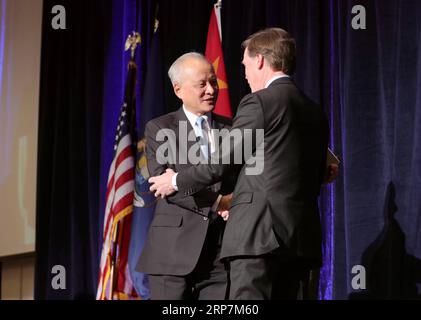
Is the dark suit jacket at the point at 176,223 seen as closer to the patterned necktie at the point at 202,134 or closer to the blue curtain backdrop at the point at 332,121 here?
the patterned necktie at the point at 202,134

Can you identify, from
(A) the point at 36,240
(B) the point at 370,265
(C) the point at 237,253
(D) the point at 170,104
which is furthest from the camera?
(A) the point at 36,240

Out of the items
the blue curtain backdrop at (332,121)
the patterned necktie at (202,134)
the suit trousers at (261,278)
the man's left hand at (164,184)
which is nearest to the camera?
the suit trousers at (261,278)

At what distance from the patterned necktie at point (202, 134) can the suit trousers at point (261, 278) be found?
2.15ft

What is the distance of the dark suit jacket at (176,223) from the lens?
9.29 feet

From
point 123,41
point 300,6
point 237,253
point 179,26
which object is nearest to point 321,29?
point 300,6

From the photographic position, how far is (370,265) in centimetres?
402

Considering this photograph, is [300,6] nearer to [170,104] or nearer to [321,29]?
[321,29]

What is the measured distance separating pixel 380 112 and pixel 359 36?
1.63 feet

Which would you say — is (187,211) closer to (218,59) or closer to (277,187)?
(277,187)

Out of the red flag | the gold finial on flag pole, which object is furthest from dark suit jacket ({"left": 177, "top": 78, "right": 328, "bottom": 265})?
the gold finial on flag pole

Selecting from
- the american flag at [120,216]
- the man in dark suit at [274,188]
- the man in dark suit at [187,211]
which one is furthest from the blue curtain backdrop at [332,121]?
the man in dark suit at [274,188]

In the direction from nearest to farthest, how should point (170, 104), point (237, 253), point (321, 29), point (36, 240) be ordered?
1. point (237, 253)
2. point (321, 29)
3. point (170, 104)
4. point (36, 240)

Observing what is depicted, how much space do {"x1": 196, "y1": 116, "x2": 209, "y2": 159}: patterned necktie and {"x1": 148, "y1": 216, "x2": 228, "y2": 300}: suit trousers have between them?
315 mm

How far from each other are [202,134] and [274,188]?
686mm
